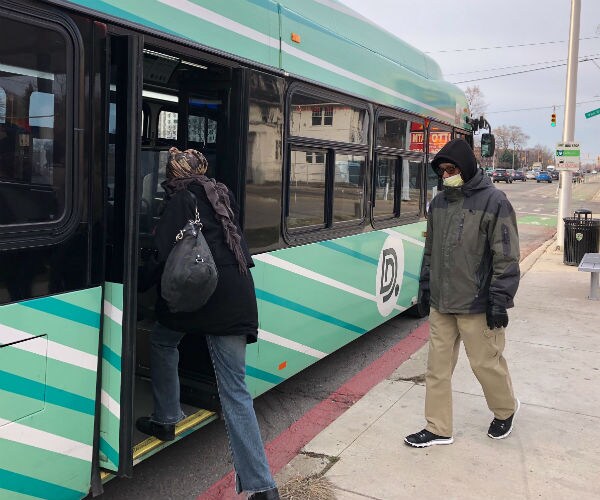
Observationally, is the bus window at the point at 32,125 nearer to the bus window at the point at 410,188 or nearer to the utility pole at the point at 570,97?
the bus window at the point at 410,188

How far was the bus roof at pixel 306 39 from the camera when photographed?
310 centimetres

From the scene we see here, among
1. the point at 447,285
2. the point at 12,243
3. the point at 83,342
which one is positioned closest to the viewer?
the point at 12,243

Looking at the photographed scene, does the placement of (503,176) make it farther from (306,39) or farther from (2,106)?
(2,106)

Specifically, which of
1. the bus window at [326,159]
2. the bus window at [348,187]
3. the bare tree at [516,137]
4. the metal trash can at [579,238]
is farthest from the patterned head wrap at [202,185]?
the bare tree at [516,137]

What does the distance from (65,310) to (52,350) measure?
0.57 feet

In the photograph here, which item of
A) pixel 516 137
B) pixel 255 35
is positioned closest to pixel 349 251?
pixel 255 35

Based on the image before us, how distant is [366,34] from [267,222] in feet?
7.93

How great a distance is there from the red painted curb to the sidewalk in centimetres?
14

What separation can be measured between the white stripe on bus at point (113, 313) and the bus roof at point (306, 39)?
1.29 metres

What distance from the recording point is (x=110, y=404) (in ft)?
9.39

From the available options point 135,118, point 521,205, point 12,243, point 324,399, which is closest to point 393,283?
point 324,399

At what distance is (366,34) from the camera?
217 inches

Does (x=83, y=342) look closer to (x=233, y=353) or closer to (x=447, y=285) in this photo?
(x=233, y=353)

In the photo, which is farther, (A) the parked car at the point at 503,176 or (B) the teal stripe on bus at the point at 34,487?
(A) the parked car at the point at 503,176
